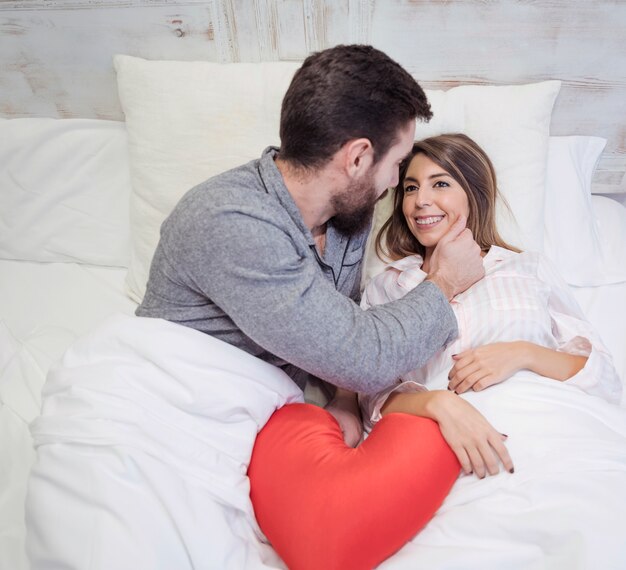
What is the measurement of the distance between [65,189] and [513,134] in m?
1.24

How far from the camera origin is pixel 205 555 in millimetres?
763

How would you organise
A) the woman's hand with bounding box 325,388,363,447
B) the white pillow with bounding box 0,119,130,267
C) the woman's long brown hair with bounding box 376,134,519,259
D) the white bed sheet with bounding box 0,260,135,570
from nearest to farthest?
1. the white bed sheet with bounding box 0,260,135,570
2. the woman's hand with bounding box 325,388,363,447
3. the woman's long brown hair with bounding box 376,134,519,259
4. the white pillow with bounding box 0,119,130,267

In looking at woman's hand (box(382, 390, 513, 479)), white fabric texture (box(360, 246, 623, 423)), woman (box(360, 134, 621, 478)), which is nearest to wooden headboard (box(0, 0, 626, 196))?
woman (box(360, 134, 621, 478))

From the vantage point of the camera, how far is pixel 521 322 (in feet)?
3.50

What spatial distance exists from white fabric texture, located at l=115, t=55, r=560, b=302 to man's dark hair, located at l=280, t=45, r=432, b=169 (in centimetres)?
40

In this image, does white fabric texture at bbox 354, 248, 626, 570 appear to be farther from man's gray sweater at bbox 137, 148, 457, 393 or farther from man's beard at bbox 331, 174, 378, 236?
man's beard at bbox 331, 174, 378, 236

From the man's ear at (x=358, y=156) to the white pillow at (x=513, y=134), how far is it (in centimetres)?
46

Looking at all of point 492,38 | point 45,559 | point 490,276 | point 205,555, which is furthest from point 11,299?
point 492,38

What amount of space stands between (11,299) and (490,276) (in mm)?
1270

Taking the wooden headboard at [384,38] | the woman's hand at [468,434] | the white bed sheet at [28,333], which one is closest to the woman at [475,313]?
the woman's hand at [468,434]

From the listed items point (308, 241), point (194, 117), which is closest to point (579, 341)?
point (308, 241)

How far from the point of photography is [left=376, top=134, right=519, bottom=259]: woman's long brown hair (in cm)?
120

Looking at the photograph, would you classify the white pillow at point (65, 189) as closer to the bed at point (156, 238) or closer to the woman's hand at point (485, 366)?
the bed at point (156, 238)

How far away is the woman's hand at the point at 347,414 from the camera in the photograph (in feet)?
3.61
